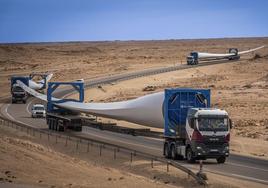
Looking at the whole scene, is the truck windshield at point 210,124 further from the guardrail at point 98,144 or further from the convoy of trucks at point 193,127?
the guardrail at point 98,144

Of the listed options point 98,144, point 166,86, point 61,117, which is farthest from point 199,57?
point 98,144

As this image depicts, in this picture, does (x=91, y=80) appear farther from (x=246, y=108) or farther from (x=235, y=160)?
(x=235, y=160)

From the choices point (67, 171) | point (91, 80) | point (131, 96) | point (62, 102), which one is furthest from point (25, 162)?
point (91, 80)

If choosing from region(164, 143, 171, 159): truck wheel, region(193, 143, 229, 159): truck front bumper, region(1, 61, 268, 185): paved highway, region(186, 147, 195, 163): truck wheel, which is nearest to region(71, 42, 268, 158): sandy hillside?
region(1, 61, 268, 185): paved highway

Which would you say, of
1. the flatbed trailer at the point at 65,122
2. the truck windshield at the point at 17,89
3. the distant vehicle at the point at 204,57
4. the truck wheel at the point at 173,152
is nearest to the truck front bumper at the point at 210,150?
the truck wheel at the point at 173,152

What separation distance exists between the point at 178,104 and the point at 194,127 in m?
3.84

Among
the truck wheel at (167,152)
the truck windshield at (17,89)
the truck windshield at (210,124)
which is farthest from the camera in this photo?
the truck windshield at (17,89)

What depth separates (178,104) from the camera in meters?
37.7

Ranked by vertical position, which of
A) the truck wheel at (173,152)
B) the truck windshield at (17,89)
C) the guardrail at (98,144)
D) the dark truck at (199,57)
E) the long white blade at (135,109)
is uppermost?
the dark truck at (199,57)

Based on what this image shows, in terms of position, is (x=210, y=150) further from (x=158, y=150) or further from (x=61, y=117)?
(x=61, y=117)

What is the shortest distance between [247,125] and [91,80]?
6717cm

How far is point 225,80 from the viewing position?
10625 centimetres

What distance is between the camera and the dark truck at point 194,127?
33969 millimetres

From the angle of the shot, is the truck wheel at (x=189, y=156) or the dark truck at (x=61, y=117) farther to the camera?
the dark truck at (x=61, y=117)
